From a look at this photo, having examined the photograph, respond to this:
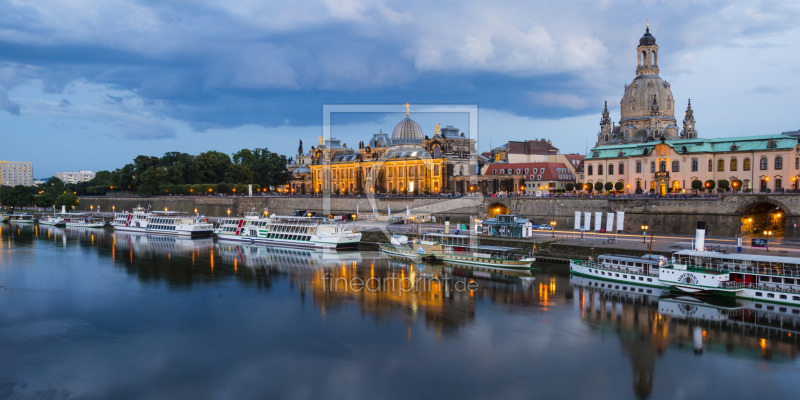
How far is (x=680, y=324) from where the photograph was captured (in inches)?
1051

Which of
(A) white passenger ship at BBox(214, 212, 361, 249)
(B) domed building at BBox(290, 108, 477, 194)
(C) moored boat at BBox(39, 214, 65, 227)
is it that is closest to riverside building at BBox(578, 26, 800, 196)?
(B) domed building at BBox(290, 108, 477, 194)

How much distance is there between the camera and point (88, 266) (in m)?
44.7

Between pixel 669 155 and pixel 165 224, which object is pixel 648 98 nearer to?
pixel 669 155

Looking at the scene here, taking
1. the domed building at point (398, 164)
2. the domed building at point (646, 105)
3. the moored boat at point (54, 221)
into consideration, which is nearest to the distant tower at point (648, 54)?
the domed building at point (646, 105)

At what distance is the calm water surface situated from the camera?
1978cm

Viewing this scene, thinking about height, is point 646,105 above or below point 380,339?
above

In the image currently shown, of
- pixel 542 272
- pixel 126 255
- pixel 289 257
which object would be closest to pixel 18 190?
pixel 126 255

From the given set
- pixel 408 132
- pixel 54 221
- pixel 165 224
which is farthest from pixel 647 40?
pixel 54 221

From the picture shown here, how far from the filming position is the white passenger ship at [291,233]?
54.0 meters

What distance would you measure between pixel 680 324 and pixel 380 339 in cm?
1439

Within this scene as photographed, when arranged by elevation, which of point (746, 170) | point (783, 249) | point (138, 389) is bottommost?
point (138, 389)

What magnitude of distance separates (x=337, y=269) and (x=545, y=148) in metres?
66.8

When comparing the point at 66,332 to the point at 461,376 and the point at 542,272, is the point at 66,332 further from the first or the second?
the point at 542,272

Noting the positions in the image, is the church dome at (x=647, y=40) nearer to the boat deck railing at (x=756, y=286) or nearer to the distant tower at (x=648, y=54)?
the distant tower at (x=648, y=54)
